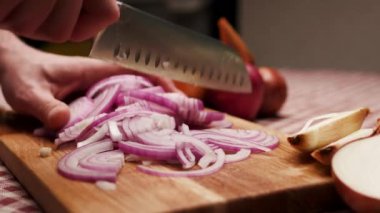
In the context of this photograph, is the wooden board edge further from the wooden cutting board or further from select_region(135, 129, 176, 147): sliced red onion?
select_region(135, 129, 176, 147): sliced red onion

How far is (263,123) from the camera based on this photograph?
1471 millimetres

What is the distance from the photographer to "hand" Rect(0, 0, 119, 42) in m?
0.81

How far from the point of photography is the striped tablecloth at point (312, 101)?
2.98 ft

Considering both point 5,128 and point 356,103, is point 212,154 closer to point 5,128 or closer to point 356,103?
point 5,128

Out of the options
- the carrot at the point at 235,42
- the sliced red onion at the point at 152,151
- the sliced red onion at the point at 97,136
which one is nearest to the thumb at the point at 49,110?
the sliced red onion at the point at 97,136

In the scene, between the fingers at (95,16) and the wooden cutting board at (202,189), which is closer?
the wooden cutting board at (202,189)

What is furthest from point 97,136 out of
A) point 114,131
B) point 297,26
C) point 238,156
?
point 297,26

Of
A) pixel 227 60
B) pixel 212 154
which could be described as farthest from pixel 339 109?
pixel 212 154

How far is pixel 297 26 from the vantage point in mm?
3586

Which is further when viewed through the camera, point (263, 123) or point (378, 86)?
point (378, 86)

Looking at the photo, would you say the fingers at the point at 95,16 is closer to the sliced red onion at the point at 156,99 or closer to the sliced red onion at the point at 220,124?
the sliced red onion at the point at 156,99

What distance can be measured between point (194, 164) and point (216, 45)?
445 millimetres

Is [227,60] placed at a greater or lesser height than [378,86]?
greater

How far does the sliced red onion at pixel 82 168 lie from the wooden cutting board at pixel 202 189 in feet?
0.04
